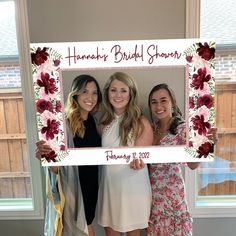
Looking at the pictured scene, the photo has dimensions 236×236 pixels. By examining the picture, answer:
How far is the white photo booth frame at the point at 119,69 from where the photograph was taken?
1.12 metres

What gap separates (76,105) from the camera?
1.20 meters

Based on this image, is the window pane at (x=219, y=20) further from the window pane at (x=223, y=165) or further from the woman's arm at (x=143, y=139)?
the woman's arm at (x=143, y=139)

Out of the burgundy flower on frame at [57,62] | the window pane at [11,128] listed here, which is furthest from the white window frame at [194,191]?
the window pane at [11,128]

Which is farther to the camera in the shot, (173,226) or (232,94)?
(232,94)

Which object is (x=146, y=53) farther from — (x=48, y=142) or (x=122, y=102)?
(x=48, y=142)

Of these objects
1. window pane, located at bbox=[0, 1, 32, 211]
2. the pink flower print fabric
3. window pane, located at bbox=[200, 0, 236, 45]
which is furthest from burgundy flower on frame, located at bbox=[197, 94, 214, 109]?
window pane, located at bbox=[0, 1, 32, 211]

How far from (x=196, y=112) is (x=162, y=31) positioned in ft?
1.68

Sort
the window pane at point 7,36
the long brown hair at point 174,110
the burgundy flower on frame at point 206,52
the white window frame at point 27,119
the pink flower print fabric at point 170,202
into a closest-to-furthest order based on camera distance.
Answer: the burgundy flower on frame at point 206,52
the long brown hair at point 174,110
the pink flower print fabric at point 170,202
the white window frame at point 27,119
the window pane at point 7,36

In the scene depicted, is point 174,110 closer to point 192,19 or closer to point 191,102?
point 191,102

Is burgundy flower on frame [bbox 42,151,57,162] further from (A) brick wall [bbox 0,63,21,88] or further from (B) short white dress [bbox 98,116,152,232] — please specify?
(A) brick wall [bbox 0,63,21,88]

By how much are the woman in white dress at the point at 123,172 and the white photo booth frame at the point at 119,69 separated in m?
0.06

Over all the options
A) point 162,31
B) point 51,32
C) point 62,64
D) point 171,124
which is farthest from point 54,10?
point 171,124

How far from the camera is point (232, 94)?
5.03 feet

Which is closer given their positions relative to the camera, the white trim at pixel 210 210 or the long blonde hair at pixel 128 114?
the long blonde hair at pixel 128 114
